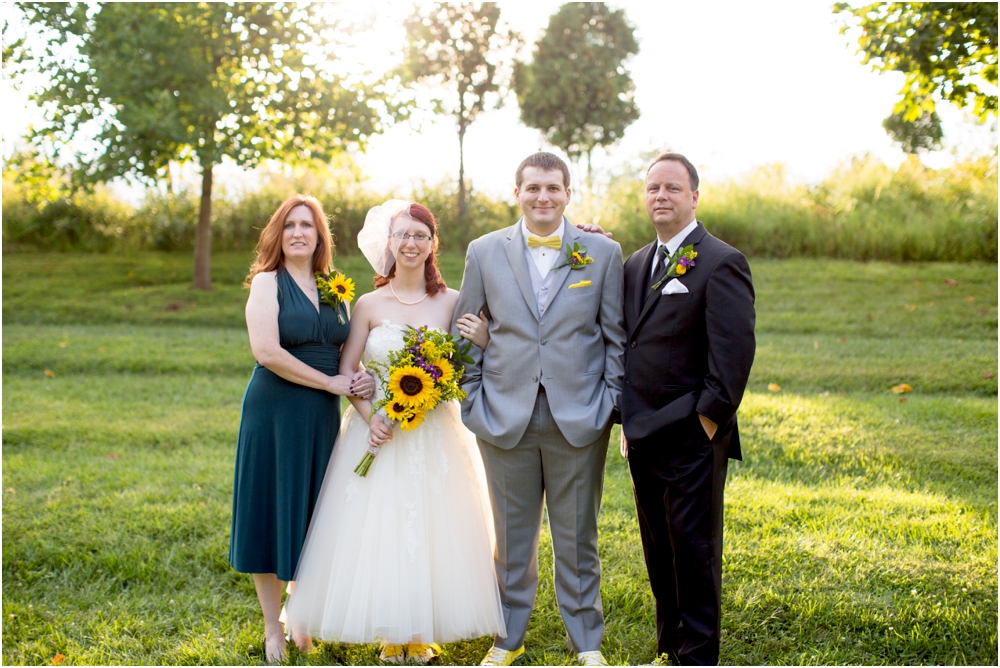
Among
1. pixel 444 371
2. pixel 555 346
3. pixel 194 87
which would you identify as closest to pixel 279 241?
pixel 444 371

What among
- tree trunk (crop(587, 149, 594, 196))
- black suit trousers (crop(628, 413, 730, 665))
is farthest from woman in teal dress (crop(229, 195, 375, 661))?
tree trunk (crop(587, 149, 594, 196))

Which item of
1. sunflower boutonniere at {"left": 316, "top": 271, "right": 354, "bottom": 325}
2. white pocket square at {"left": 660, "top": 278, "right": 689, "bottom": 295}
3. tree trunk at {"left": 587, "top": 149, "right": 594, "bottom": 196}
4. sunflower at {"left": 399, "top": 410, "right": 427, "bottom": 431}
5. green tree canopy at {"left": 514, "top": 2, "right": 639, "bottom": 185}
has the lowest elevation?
sunflower at {"left": 399, "top": 410, "right": 427, "bottom": 431}

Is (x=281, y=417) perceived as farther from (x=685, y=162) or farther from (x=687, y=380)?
(x=685, y=162)

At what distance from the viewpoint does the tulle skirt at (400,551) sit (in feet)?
11.8

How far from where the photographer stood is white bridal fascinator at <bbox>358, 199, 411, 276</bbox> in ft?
13.0

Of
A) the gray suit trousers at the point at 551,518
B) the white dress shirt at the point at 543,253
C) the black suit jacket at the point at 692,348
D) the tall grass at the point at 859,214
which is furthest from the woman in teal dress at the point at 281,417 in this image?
the tall grass at the point at 859,214

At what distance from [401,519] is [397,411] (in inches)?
21.0

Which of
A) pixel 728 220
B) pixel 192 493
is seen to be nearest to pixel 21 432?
pixel 192 493

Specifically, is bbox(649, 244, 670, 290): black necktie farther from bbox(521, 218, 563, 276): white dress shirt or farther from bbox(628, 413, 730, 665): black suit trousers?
bbox(628, 413, 730, 665): black suit trousers

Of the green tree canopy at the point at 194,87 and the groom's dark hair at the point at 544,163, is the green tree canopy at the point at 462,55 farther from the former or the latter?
the groom's dark hair at the point at 544,163

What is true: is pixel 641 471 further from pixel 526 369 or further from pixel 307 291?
pixel 307 291

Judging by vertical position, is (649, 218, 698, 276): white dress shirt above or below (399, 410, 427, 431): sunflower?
above

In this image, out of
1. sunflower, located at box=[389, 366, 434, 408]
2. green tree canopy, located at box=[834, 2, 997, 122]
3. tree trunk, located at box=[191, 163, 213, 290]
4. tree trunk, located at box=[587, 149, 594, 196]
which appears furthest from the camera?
tree trunk, located at box=[587, 149, 594, 196]

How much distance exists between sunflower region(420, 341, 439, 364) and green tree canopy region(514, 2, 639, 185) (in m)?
20.4
